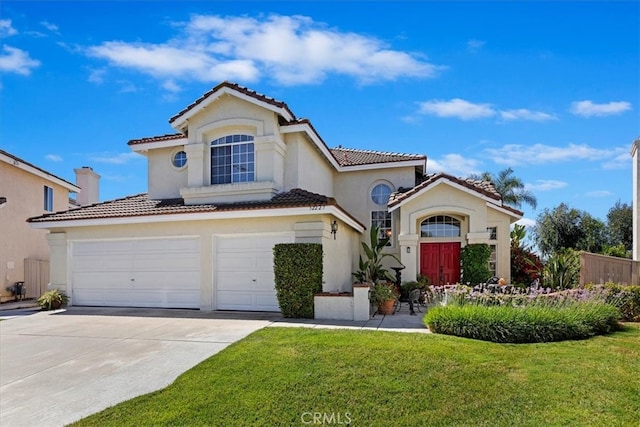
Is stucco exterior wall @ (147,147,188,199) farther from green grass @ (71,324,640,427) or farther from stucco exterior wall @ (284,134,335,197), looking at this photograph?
green grass @ (71,324,640,427)

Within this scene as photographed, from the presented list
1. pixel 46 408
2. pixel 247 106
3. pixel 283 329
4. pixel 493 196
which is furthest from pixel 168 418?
pixel 493 196

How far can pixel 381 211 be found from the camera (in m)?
20.1

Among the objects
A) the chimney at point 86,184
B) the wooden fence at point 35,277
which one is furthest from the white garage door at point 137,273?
the chimney at point 86,184

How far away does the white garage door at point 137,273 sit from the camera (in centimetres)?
1448

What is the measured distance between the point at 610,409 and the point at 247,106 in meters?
13.5

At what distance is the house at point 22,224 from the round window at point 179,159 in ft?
24.1

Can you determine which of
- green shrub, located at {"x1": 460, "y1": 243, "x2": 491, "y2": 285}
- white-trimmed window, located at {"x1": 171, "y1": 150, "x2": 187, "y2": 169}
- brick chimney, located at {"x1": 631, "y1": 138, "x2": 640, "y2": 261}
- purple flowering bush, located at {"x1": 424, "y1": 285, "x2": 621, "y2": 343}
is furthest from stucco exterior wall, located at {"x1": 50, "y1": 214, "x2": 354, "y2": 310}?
brick chimney, located at {"x1": 631, "y1": 138, "x2": 640, "y2": 261}

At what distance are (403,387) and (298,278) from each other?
6.31 m

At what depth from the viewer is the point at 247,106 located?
15242 millimetres

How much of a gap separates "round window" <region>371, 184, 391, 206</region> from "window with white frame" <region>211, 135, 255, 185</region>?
289 inches

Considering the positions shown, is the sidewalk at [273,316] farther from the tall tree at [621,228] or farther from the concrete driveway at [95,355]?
the tall tree at [621,228]

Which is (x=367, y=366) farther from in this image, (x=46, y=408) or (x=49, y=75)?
(x=49, y=75)

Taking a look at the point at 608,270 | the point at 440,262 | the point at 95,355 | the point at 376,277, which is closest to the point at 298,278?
the point at 376,277

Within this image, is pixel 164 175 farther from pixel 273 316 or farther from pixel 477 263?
pixel 477 263
